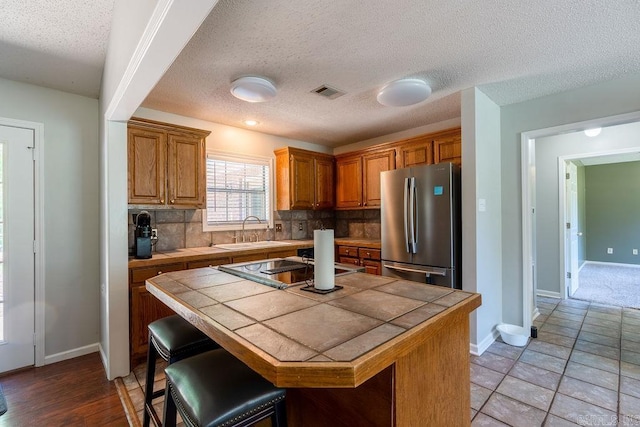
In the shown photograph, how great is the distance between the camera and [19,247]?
2541mm

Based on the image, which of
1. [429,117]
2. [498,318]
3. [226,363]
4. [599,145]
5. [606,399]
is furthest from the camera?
[599,145]

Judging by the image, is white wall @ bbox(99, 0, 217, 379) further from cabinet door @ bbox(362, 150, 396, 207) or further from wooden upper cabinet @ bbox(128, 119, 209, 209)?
cabinet door @ bbox(362, 150, 396, 207)

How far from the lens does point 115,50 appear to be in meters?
2.02

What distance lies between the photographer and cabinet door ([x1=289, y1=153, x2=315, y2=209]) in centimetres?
412

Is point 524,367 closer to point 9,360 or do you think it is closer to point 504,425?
point 504,425

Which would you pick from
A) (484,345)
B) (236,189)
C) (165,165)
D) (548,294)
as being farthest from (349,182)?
(548,294)

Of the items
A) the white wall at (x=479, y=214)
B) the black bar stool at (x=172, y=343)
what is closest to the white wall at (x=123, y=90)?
the black bar stool at (x=172, y=343)

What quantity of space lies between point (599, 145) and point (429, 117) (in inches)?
98.1

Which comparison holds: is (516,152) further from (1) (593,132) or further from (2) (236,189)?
(2) (236,189)

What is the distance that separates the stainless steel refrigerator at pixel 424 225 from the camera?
2.90 meters

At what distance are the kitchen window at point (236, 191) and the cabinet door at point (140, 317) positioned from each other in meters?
1.15

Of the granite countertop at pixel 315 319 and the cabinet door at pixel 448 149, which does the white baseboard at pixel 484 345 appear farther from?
the cabinet door at pixel 448 149

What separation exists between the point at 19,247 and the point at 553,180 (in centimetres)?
618

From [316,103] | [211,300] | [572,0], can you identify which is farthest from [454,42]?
[211,300]
